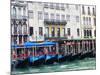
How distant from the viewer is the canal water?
8.68 ft

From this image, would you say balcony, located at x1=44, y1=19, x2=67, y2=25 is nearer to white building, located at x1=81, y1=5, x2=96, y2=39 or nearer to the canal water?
white building, located at x1=81, y1=5, x2=96, y2=39

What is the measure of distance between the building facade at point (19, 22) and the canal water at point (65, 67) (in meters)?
0.37

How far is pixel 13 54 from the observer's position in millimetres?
2566

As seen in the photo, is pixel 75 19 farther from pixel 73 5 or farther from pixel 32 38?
pixel 32 38

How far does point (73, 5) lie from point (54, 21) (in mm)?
358

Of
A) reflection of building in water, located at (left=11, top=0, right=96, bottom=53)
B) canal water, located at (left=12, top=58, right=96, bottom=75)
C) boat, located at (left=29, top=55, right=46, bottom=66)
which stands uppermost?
reflection of building in water, located at (left=11, top=0, right=96, bottom=53)

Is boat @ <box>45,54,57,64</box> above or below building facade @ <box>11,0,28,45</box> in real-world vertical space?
below

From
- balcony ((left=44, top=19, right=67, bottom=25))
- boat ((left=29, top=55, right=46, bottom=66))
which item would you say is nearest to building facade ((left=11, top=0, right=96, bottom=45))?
balcony ((left=44, top=19, right=67, bottom=25))

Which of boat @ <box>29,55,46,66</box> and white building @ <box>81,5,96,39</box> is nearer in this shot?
boat @ <box>29,55,46,66</box>

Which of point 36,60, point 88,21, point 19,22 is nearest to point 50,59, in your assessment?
point 36,60

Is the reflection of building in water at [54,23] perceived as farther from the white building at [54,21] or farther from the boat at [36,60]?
the boat at [36,60]

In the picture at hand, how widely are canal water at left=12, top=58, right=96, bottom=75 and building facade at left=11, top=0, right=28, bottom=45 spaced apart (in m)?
0.37

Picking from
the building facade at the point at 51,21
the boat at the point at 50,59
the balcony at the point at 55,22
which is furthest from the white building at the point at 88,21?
the boat at the point at 50,59
